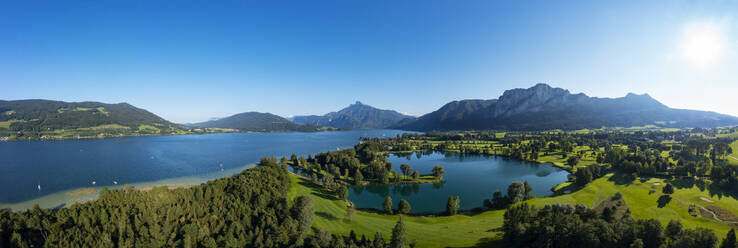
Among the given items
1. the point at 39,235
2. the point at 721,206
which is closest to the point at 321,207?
the point at 39,235

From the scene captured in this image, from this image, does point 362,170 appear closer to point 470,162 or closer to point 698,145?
point 470,162

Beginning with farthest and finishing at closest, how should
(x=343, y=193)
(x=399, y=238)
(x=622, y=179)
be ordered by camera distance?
(x=622, y=179), (x=343, y=193), (x=399, y=238)

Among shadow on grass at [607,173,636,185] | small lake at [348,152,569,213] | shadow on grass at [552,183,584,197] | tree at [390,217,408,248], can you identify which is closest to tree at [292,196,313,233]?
tree at [390,217,408,248]

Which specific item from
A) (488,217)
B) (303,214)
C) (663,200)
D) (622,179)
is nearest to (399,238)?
(303,214)

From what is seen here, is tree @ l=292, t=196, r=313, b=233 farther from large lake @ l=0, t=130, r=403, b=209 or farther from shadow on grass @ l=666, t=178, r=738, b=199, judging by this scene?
shadow on grass @ l=666, t=178, r=738, b=199

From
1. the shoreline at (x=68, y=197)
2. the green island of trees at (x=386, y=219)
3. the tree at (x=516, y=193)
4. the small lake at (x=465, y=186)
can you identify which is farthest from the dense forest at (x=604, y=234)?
the shoreline at (x=68, y=197)

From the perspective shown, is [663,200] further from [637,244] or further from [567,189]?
[637,244]

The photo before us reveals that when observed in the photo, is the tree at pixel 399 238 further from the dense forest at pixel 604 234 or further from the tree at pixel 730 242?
the tree at pixel 730 242
